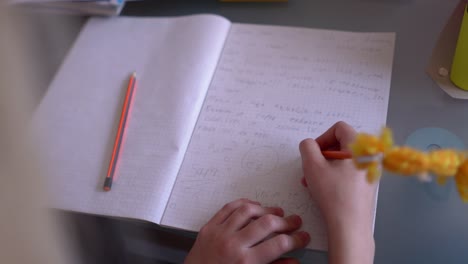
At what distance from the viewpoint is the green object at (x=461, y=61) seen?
0.57 meters

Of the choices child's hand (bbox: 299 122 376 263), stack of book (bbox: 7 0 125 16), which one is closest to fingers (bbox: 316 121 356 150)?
child's hand (bbox: 299 122 376 263)

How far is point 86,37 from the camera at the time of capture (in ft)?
2.61

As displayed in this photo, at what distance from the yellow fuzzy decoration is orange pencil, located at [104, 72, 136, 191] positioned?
0.39 metres

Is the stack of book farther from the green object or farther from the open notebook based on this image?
the green object

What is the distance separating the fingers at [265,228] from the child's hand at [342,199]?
4 centimetres

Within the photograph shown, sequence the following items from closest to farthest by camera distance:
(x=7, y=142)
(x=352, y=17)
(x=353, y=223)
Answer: (x=7, y=142)
(x=353, y=223)
(x=352, y=17)

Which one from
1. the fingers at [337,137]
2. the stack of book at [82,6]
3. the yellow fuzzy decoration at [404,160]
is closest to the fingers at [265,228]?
the fingers at [337,137]

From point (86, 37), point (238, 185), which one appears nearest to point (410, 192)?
point (238, 185)

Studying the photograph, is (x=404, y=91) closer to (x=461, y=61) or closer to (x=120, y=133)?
(x=461, y=61)

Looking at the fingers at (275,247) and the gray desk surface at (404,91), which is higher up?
the gray desk surface at (404,91)

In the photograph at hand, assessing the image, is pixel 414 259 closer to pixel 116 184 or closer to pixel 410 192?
pixel 410 192

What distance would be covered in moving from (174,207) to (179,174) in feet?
0.17

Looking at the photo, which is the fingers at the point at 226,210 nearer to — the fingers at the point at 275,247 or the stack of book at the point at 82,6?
the fingers at the point at 275,247

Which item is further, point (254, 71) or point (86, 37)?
point (86, 37)
